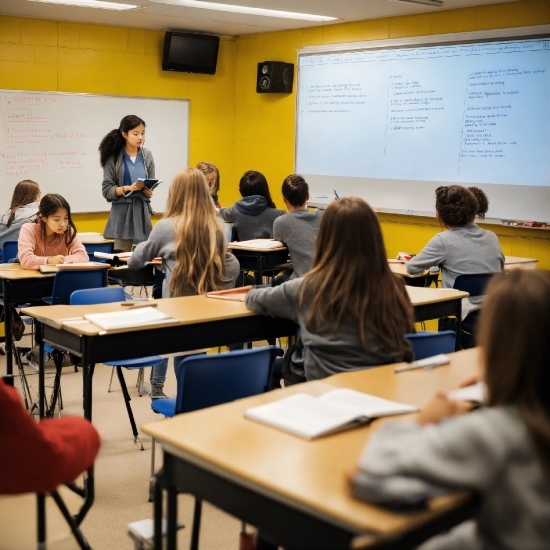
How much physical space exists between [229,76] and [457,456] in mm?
8549

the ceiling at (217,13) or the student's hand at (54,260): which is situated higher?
the ceiling at (217,13)

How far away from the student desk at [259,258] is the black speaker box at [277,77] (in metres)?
3.09

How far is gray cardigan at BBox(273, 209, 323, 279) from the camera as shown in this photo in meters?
5.52

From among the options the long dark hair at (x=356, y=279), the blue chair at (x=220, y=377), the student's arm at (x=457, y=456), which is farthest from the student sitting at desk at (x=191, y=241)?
the student's arm at (x=457, y=456)

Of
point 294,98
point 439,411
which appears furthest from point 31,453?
point 294,98

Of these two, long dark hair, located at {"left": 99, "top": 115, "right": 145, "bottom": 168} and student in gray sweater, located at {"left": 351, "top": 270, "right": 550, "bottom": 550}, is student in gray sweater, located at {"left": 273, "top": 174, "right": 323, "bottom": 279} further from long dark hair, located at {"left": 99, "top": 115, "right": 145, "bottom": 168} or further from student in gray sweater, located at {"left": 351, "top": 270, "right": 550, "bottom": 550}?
student in gray sweater, located at {"left": 351, "top": 270, "right": 550, "bottom": 550}

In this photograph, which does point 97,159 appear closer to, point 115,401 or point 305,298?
point 115,401

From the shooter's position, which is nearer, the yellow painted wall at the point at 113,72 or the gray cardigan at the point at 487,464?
the gray cardigan at the point at 487,464

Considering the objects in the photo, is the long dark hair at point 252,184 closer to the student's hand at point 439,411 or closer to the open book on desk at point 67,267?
the open book on desk at point 67,267

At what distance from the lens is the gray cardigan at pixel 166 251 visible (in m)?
4.20

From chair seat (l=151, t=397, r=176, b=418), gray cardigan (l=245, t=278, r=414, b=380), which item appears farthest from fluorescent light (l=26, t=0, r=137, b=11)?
gray cardigan (l=245, t=278, r=414, b=380)

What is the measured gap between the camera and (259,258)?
6.02 metres

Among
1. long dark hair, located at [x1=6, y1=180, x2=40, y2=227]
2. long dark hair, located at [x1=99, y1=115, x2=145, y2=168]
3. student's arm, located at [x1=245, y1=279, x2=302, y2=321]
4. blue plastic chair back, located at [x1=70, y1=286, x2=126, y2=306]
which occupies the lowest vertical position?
blue plastic chair back, located at [x1=70, y1=286, x2=126, y2=306]

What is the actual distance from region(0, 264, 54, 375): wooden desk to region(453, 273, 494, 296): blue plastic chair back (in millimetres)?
2368
